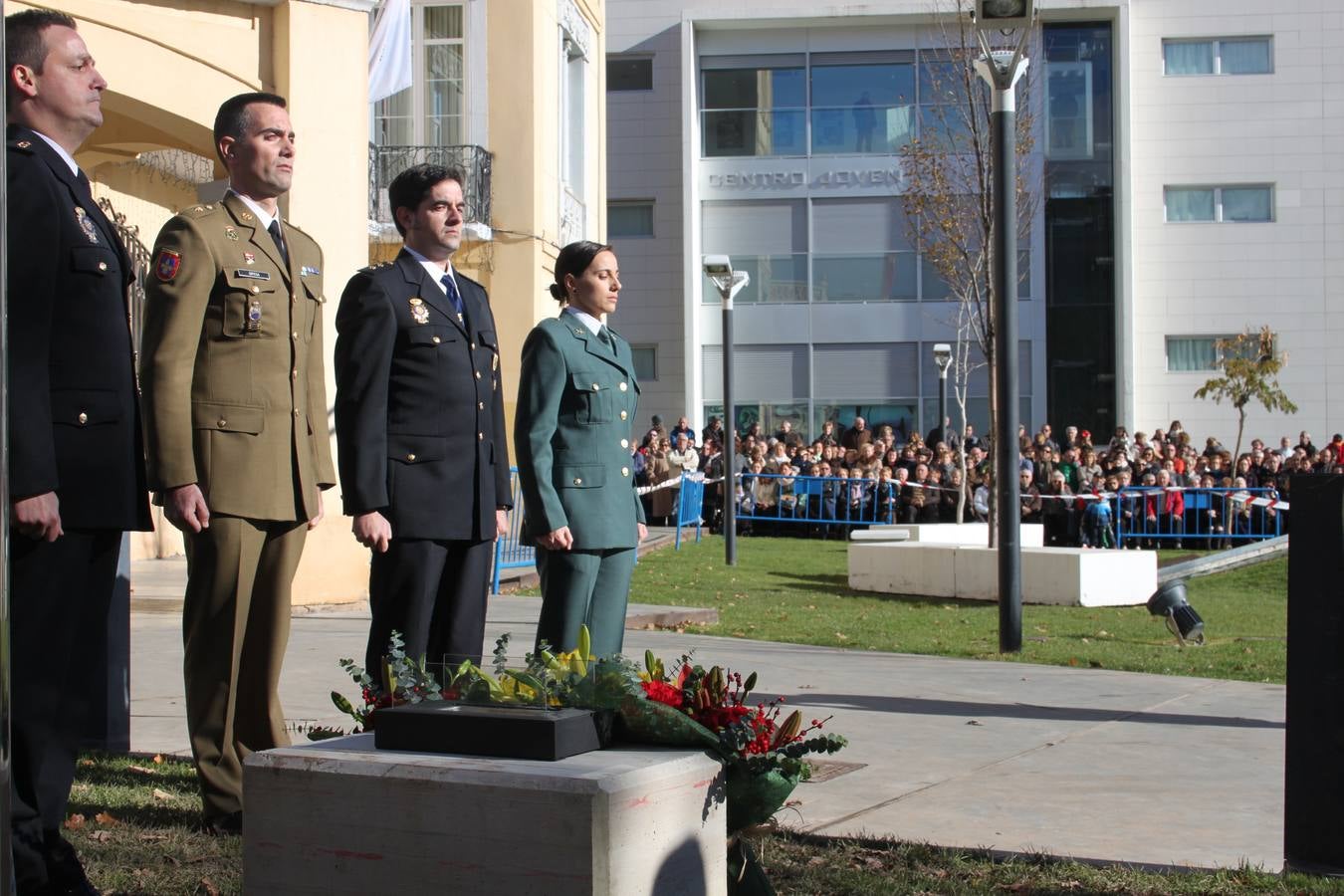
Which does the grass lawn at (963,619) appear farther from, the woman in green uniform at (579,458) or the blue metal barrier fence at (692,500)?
the woman in green uniform at (579,458)

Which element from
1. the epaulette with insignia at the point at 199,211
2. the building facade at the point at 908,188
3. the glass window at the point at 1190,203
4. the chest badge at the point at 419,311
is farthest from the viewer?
the glass window at the point at 1190,203

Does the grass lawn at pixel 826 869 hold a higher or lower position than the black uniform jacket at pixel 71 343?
lower

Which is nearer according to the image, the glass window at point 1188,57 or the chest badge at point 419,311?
the chest badge at point 419,311

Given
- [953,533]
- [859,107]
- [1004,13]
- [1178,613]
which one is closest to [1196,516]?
[953,533]

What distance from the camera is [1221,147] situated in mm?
35656

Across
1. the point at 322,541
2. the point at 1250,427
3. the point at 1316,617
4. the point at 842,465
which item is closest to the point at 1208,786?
the point at 1316,617

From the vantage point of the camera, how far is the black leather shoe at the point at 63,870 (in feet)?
12.2

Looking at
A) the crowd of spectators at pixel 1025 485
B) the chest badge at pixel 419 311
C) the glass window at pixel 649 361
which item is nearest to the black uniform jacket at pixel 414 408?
the chest badge at pixel 419 311

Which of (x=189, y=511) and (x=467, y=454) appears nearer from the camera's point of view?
(x=189, y=511)

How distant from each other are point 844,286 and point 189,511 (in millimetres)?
33522

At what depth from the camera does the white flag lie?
17.3m

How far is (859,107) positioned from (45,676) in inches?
1383

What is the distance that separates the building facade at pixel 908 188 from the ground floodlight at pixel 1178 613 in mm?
23852

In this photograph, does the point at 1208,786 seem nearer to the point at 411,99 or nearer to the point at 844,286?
the point at 411,99
